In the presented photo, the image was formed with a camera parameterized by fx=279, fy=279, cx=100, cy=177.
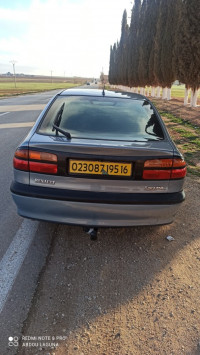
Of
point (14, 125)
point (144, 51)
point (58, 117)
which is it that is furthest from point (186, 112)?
point (144, 51)

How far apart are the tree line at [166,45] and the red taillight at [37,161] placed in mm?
17916

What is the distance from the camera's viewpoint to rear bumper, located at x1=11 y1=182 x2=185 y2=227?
97.7 inches

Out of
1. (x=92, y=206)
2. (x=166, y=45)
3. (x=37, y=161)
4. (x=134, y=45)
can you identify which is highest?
(x=134, y=45)

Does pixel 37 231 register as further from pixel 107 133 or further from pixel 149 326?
pixel 149 326

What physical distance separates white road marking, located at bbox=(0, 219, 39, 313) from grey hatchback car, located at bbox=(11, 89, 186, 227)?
42 cm

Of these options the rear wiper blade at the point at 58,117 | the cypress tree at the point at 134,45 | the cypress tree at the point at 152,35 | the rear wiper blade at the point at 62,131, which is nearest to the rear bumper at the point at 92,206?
the rear wiper blade at the point at 62,131

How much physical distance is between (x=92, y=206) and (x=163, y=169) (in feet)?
2.41

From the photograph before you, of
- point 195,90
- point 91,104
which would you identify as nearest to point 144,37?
point 195,90

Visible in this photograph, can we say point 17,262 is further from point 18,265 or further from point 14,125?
point 14,125

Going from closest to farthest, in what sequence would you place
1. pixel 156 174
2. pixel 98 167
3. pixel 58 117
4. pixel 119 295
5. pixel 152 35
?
pixel 119 295 < pixel 98 167 < pixel 156 174 < pixel 58 117 < pixel 152 35

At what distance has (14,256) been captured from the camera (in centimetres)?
271

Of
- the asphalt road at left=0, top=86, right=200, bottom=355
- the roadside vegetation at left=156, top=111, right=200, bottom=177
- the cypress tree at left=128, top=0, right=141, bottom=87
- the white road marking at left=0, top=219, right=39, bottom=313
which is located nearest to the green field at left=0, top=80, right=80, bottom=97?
the cypress tree at left=128, top=0, right=141, bottom=87

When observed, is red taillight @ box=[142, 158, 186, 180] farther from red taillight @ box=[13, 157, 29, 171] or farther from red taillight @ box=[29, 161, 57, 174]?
red taillight @ box=[13, 157, 29, 171]

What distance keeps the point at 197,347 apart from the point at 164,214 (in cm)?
113
